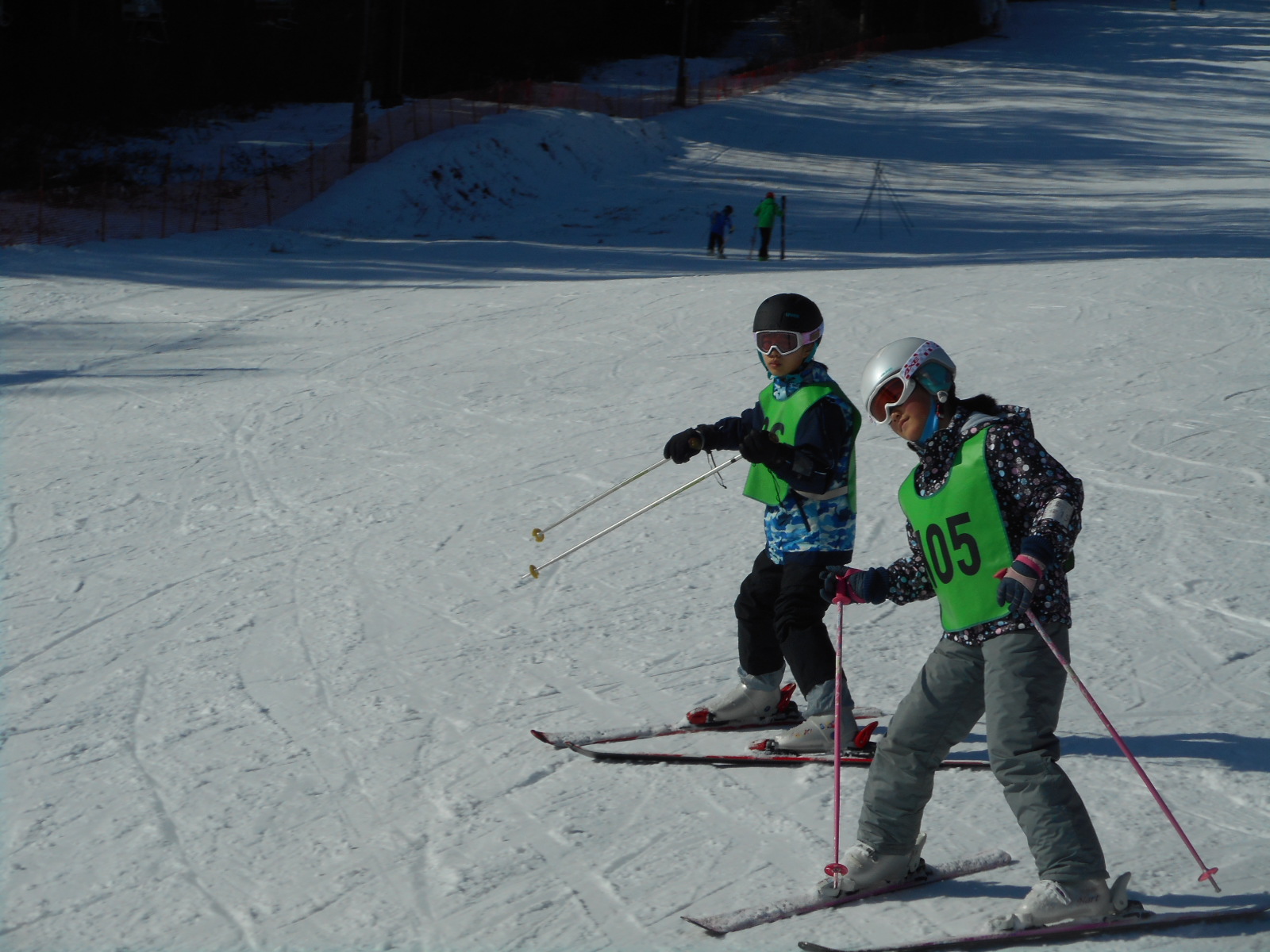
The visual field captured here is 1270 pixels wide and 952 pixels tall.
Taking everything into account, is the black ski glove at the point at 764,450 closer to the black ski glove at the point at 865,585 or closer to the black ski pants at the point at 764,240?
the black ski glove at the point at 865,585

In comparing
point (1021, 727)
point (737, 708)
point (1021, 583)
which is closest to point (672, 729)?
point (737, 708)

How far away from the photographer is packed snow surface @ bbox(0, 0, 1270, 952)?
3.55 meters

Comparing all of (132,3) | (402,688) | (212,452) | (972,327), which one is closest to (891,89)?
(132,3)

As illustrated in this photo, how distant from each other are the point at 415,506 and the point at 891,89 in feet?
112

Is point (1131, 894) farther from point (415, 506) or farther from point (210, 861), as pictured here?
point (415, 506)

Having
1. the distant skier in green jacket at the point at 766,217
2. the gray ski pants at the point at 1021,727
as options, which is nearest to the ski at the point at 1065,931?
the gray ski pants at the point at 1021,727

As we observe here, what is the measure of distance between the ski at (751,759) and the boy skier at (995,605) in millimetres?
968

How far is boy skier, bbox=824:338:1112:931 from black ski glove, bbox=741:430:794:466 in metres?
0.67

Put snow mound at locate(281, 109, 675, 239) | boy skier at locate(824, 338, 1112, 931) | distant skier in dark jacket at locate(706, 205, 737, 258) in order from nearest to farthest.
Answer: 1. boy skier at locate(824, 338, 1112, 931)
2. distant skier in dark jacket at locate(706, 205, 737, 258)
3. snow mound at locate(281, 109, 675, 239)

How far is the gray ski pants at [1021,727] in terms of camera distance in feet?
9.69

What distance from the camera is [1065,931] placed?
117 inches

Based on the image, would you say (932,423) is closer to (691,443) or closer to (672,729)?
(691,443)

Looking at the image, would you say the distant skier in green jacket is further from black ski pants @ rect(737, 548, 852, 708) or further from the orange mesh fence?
black ski pants @ rect(737, 548, 852, 708)

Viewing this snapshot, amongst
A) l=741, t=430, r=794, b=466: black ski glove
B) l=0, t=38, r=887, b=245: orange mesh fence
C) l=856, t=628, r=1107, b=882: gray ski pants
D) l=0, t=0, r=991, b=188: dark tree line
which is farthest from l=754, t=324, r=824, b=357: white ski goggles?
l=0, t=0, r=991, b=188: dark tree line
